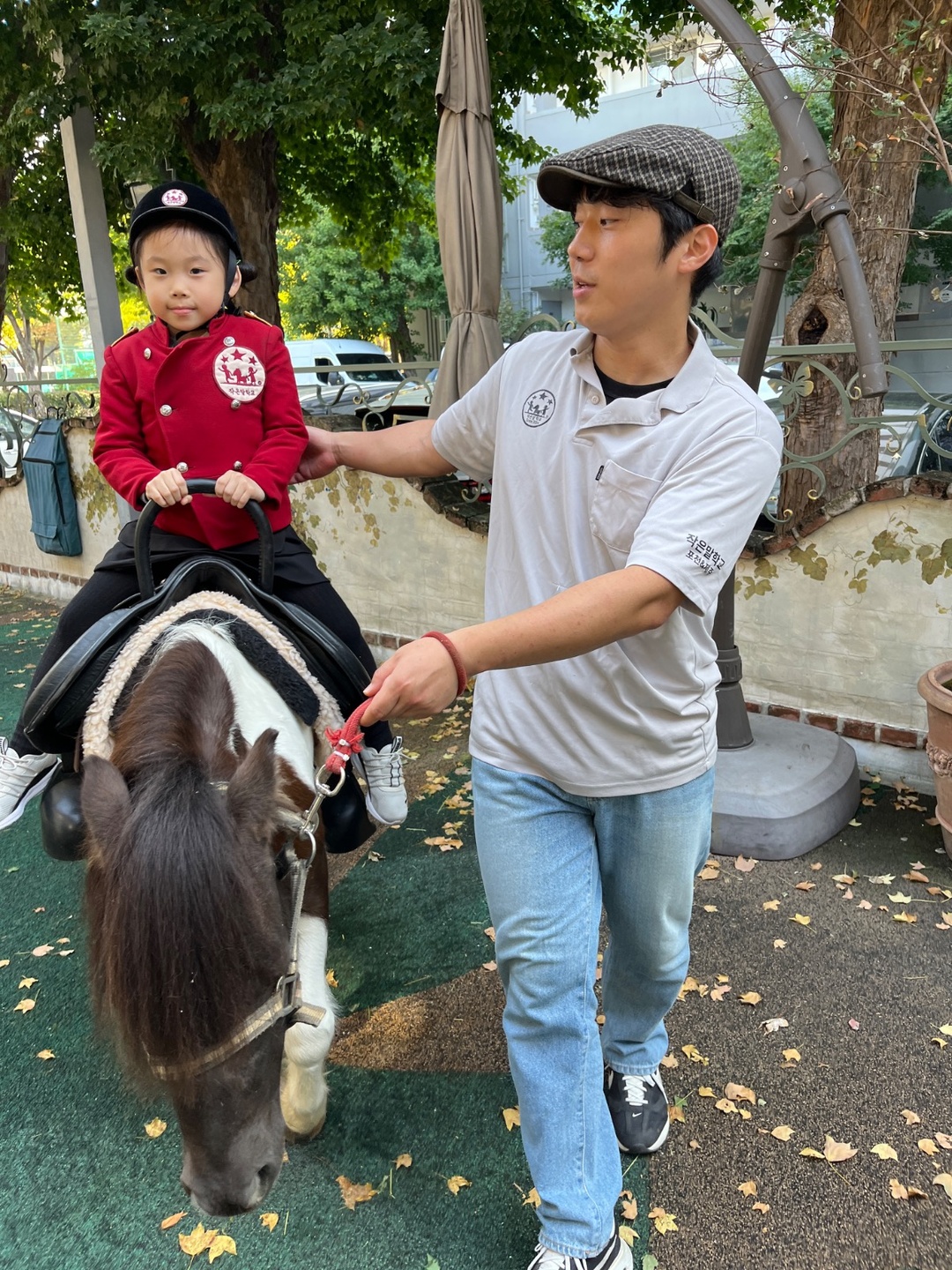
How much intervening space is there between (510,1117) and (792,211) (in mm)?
3286

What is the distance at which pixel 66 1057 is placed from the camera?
114 inches

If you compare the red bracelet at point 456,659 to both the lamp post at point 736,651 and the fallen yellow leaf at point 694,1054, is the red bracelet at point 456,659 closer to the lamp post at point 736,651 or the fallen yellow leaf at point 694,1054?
the fallen yellow leaf at point 694,1054

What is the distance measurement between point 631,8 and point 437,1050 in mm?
9477

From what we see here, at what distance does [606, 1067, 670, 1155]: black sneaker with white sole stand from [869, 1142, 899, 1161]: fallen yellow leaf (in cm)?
55

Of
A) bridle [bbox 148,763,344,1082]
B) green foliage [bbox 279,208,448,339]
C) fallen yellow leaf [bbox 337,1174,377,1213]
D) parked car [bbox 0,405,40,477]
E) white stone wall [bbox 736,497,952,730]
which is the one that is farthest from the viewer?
green foliage [bbox 279,208,448,339]

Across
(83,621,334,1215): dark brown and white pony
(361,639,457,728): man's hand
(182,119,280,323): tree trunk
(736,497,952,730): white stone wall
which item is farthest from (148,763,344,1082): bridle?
(182,119,280,323): tree trunk

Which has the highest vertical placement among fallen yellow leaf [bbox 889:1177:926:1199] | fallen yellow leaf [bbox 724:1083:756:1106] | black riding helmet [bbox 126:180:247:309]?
black riding helmet [bbox 126:180:247:309]

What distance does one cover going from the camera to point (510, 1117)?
2537mm

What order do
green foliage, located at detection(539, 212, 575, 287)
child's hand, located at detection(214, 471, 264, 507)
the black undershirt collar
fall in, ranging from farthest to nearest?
green foliage, located at detection(539, 212, 575, 287), child's hand, located at detection(214, 471, 264, 507), the black undershirt collar

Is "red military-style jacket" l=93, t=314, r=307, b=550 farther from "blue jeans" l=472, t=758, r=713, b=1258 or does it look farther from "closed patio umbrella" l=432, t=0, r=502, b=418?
"closed patio umbrella" l=432, t=0, r=502, b=418

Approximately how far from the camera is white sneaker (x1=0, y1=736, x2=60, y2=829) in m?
2.74

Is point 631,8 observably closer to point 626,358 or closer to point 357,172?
point 357,172

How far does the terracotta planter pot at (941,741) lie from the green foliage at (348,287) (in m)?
24.9

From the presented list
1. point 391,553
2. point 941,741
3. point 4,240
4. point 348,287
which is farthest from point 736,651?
point 348,287
